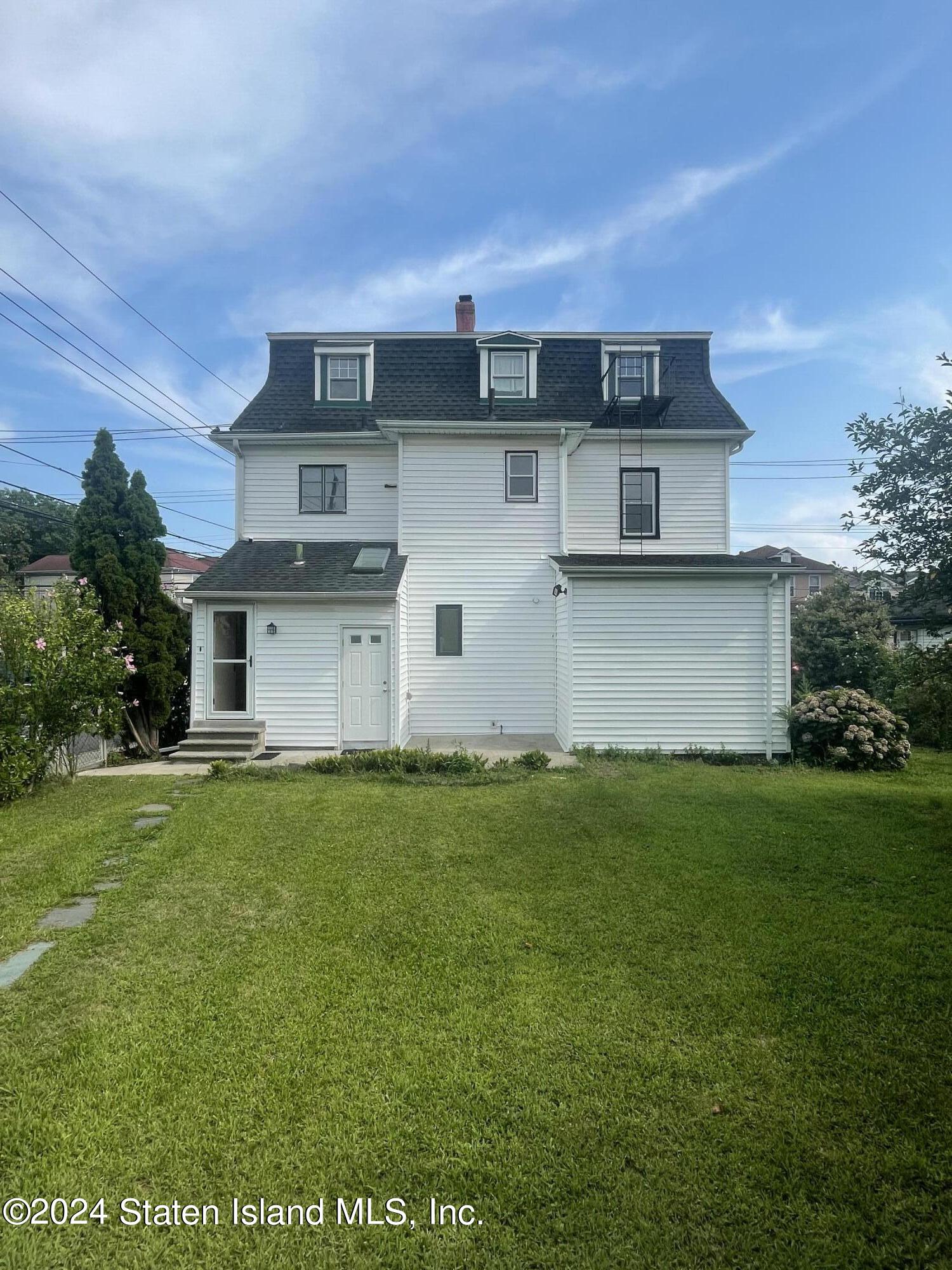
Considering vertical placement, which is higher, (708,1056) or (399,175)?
(399,175)

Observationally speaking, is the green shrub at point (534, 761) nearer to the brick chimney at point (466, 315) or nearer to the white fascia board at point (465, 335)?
the white fascia board at point (465, 335)

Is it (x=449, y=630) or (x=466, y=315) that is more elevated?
(x=466, y=315)

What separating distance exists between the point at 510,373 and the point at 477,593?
17.1ft

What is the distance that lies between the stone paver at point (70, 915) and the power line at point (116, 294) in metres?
12.7

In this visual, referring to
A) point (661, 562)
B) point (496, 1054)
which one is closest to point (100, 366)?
point (661, 562)

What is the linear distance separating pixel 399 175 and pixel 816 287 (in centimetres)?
915

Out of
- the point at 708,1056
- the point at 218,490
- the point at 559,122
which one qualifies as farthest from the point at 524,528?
the point at 218,490

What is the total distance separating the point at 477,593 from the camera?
12.9m

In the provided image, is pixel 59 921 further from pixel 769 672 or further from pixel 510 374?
pixel 510 374

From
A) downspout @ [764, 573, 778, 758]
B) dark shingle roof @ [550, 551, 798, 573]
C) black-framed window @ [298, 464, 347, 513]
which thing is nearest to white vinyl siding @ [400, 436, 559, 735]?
dark shingle roof @ [550, 551, 798, 573]

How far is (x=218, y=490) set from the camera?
1319 inches

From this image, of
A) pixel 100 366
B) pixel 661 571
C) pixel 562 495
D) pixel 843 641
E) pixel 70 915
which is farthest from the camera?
pixel 100 366

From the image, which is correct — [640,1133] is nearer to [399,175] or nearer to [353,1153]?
[353,1153]

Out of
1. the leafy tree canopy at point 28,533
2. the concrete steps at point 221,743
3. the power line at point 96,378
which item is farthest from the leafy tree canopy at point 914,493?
the leafy tree canopy at point 28,533
